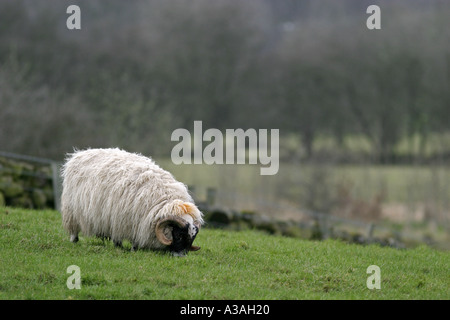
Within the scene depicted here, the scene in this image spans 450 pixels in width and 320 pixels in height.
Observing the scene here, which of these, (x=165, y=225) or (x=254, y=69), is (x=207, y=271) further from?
(x=254, y=69)

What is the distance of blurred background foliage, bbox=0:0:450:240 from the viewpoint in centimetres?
3672

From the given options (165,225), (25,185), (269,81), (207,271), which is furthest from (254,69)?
(207,271)

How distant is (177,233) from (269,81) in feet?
129

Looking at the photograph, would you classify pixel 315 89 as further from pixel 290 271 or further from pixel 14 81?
pixel 290 271

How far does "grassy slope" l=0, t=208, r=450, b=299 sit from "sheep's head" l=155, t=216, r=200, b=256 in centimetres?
29

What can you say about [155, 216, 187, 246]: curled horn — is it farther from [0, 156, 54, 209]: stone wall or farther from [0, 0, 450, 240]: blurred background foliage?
[0, 0, 450, 240]: blurred background foliage

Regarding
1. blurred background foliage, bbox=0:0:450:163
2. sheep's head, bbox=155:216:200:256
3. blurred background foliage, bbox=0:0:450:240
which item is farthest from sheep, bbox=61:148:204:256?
blurred background foliage, bbox=0:0:450:163

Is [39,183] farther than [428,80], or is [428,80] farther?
[428,80]

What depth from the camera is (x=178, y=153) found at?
129ft

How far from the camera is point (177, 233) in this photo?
11.3m
